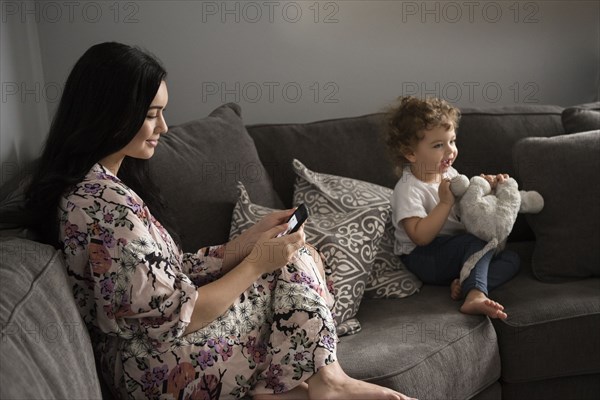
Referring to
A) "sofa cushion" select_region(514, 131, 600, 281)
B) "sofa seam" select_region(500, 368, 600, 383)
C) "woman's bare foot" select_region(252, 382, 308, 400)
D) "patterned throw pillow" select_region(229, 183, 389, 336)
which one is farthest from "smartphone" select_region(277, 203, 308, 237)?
"sofa cushion" select_region(514, 131, 600, 281)

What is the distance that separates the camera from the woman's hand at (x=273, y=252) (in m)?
1.89

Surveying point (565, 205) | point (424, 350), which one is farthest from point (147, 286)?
point (565, 205)

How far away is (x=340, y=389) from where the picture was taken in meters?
1.78

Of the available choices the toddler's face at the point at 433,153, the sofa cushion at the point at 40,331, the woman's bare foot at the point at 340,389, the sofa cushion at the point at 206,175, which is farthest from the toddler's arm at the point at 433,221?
the sofa cushion at the point at 40,331

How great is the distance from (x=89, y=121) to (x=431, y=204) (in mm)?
1145

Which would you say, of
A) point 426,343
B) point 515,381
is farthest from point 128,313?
point 515,381

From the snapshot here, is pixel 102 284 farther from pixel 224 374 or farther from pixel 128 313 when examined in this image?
pixel 224 374

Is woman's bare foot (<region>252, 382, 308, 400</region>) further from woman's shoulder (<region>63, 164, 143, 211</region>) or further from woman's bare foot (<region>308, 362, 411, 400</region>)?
woman's shoulder (<region>63, 164, 143, 211</region>)

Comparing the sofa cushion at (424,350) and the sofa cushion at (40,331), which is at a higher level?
the sofa cushion at (40,331)

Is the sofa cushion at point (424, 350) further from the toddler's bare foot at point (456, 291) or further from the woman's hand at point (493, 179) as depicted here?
the woman's hand at point (493, 179)

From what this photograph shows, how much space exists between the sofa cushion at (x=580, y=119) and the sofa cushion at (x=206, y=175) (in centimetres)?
101

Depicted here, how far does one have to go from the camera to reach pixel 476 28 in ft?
10.9

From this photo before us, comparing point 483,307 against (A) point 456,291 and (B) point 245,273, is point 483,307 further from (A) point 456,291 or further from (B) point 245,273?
(B) point 245,273

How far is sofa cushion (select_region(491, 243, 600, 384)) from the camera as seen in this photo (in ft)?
7.30
